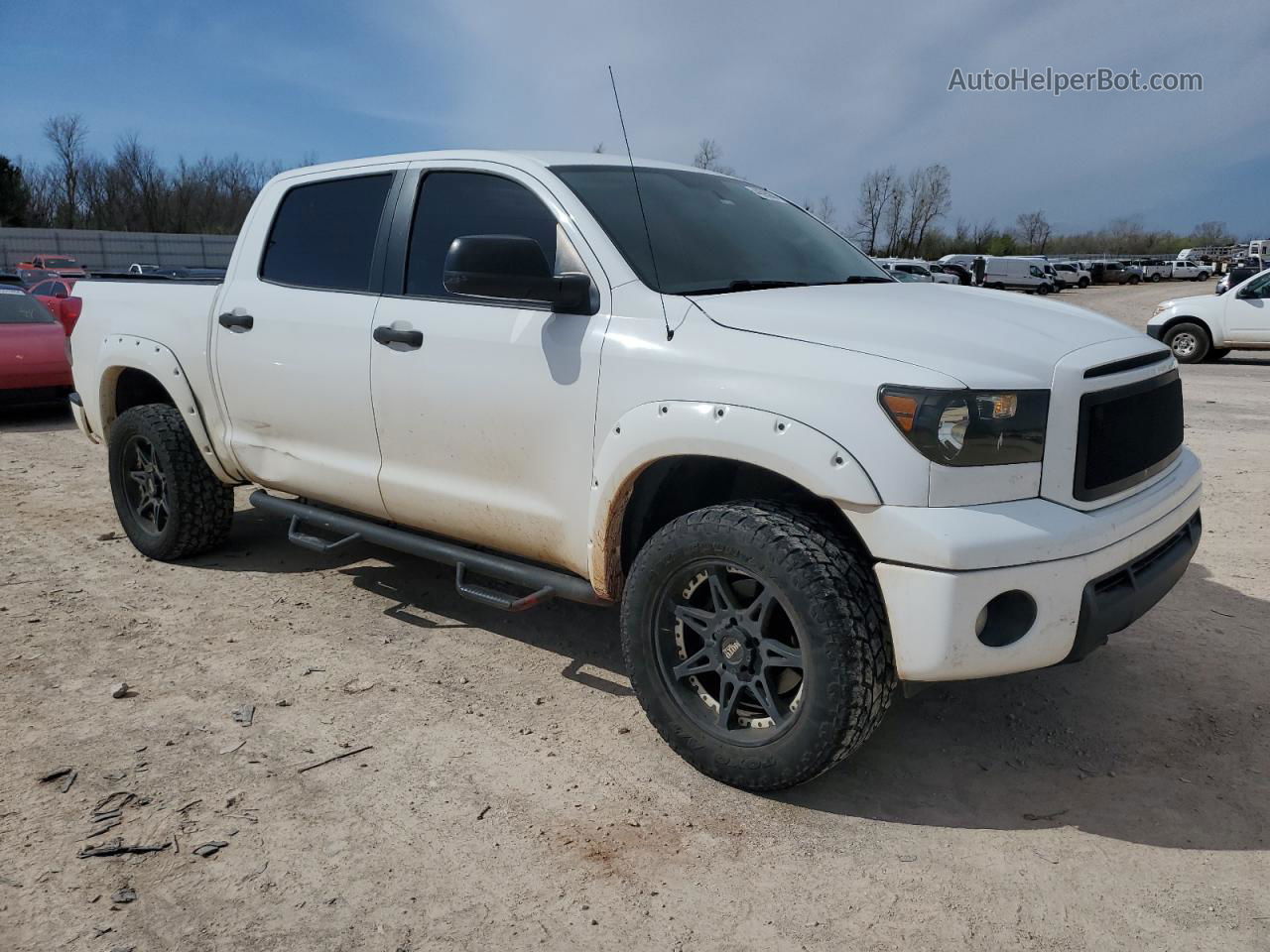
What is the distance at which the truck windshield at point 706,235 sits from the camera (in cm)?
342

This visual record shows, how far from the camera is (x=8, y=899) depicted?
254cm

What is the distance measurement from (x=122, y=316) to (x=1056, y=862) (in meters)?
4.93

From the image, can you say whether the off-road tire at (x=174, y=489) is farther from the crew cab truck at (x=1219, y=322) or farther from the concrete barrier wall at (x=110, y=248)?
the concrete barrier wall at (x=110, y=248)

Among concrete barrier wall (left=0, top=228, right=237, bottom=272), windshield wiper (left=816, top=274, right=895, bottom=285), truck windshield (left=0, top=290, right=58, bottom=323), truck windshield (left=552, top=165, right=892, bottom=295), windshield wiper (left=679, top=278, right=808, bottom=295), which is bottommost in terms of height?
truck windshield (left=0, top=290, right=58, bottom=323)

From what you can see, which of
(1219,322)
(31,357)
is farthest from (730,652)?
(1219,322)

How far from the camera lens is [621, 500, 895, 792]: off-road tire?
8.94ft

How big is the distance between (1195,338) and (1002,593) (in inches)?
635

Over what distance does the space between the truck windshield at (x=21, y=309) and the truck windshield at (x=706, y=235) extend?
9523 mm

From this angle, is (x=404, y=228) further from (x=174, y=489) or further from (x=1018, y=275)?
(x=1018, y=275)

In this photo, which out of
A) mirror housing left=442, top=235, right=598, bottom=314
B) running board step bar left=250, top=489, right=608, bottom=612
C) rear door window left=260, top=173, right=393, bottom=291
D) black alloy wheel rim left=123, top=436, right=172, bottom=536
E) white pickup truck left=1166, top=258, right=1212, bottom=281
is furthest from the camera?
white pickup truck left=1166, top=258, right=1212, bottom=281

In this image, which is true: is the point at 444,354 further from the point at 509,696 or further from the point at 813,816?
the point at 813,816

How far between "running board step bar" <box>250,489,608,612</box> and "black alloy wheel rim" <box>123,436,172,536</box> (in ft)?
2.25

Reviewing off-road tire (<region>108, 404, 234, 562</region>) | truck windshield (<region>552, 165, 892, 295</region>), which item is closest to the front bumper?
truck windshield (<region>552, 165, 892, 295</region>)

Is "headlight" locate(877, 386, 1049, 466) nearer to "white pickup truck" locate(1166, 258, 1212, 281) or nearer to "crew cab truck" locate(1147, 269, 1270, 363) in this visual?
"crew cab truck" locate(1147, 269, 1270, 363)
